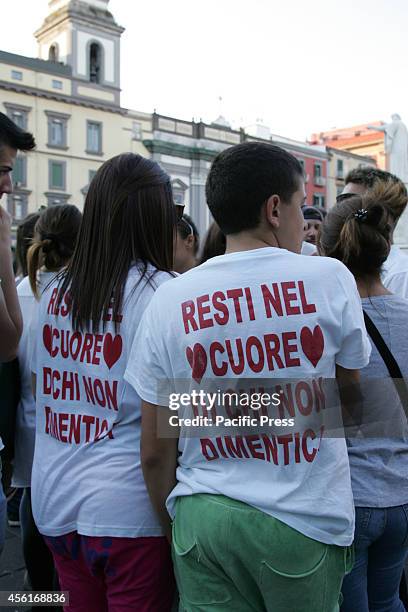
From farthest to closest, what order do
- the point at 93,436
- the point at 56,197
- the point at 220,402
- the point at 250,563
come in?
the point at 56,197 → the point at 93,436 → the point at 220,402 → the point at 250,563

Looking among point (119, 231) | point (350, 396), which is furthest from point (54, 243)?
point (350, 396)

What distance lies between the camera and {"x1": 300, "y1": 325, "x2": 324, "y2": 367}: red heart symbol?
4.36 ft

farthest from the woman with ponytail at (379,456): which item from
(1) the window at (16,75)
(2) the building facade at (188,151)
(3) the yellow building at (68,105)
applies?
(2) the building facade at (188,151)

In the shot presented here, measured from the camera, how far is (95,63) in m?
32.8

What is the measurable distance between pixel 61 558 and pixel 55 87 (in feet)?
103

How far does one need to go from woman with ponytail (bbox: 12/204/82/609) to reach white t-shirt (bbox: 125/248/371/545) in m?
1.31

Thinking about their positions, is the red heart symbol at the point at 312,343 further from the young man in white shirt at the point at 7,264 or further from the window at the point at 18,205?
the window at the point at 18,205

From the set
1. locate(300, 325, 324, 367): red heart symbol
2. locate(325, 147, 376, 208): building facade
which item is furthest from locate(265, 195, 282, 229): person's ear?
locate(325, 147, 376, 208): building facade

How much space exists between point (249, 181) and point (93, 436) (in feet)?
2.67

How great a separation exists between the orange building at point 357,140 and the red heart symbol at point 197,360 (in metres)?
47.1

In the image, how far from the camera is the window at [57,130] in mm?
29297

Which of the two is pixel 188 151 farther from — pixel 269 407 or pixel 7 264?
pixel 269 407

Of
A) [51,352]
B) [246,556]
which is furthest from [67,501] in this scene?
[246,556]

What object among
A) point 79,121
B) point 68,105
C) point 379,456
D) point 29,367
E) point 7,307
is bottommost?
point 379,456
